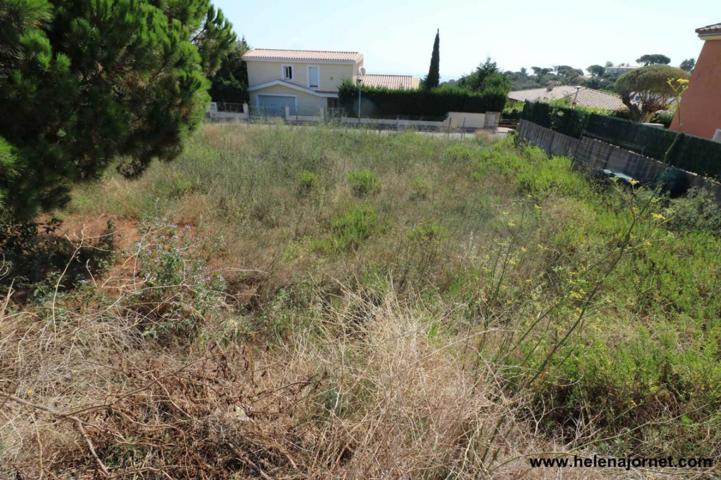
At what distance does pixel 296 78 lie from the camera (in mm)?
25625

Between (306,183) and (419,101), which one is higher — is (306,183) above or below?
below

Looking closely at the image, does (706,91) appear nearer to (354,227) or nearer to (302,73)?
(354,227)

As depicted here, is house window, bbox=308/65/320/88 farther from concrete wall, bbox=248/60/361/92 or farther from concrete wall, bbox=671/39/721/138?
concrete wall, bbox=671/39/721/138

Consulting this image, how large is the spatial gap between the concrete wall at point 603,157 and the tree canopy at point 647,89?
323 inches

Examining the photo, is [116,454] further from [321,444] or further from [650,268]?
[650,268]

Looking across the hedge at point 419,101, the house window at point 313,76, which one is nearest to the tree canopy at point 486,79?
the hedge at point 419,101

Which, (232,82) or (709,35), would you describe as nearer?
(709,35)

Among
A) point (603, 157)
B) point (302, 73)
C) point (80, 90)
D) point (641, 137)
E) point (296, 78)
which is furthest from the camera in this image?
point (296, 78)

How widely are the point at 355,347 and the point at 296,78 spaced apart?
26.6m

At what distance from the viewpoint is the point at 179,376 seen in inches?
82.3

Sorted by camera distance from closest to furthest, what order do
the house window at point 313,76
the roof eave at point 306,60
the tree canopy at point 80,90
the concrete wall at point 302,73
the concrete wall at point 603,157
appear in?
the tree canopy at point 80,90, the concrete wall at point 603,157, the roof eave at point 306,60, the concrete wall at point 302,73, the house window at point 313,76

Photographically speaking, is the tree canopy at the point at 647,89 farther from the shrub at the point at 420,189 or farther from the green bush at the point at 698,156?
the shrub at the point at 420,189

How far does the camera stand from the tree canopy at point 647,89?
15.7m

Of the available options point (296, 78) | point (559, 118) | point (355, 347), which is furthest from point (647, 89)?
point (355, 347)
